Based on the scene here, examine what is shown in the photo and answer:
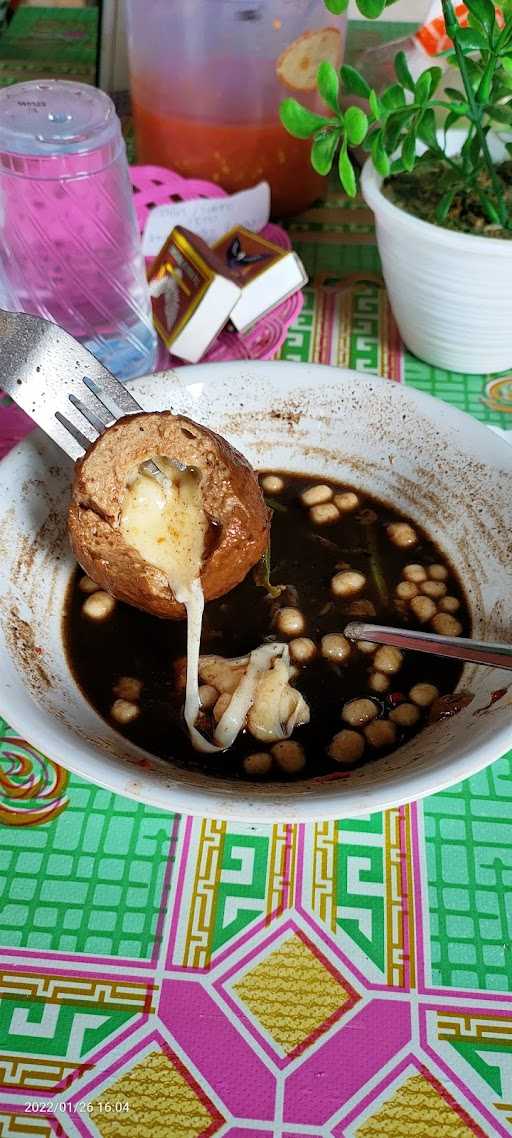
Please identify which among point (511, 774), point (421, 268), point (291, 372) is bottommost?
point (511, 774)

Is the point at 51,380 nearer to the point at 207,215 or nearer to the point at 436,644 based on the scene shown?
the point at 436,644

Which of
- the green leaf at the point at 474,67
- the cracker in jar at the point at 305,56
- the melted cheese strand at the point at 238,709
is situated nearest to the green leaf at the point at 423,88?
the green leaf at the point at 474,67

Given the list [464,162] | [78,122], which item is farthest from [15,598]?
[464,162]

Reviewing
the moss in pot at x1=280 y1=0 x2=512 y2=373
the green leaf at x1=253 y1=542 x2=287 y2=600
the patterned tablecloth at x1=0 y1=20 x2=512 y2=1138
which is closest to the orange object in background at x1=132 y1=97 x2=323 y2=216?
the moss in pot at x1=280 y1=0 x2=512 y2=373

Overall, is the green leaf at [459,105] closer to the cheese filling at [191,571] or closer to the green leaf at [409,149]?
the green leaf at [409,149]

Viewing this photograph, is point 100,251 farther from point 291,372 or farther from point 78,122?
point 291,372

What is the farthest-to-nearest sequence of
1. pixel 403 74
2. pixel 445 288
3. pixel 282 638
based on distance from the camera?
pixel 445 288 → pixel 403 74 → pixel 282 638

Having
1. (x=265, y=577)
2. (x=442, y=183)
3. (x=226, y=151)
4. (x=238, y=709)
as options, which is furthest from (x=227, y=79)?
(x=238, y=709)
